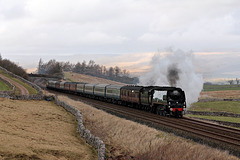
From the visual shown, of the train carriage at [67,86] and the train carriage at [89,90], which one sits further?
the train carriage at [67,86]

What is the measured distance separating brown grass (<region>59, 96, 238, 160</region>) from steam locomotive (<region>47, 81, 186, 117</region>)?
7742 millimetres

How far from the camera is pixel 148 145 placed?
1612 centimetres

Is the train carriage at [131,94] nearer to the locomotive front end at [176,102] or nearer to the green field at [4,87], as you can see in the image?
the locomotive front end at [176,102]

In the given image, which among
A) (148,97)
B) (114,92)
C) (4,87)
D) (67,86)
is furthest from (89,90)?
(148,97)

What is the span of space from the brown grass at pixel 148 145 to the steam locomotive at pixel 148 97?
7742 mm

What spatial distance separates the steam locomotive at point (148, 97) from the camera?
92.7 feet

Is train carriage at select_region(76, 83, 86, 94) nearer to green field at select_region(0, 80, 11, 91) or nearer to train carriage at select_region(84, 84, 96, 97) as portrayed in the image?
train carriage at select_region(84, 84, 96, 97)

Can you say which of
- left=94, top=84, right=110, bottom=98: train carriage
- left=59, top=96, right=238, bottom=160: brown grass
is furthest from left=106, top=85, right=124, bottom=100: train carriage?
left=59, top=96, right=238, bottom=160: brown grass

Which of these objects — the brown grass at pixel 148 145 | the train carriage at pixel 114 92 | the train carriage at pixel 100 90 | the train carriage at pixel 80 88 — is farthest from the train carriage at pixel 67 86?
the brown grass at pixel 148 145

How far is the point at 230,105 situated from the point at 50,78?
3435 inches

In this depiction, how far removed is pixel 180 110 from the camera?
28.4 metres

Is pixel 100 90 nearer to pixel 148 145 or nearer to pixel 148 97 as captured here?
pixel 148 97

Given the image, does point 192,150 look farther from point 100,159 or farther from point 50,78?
point 50,78

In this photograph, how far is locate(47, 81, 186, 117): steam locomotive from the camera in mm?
28266
